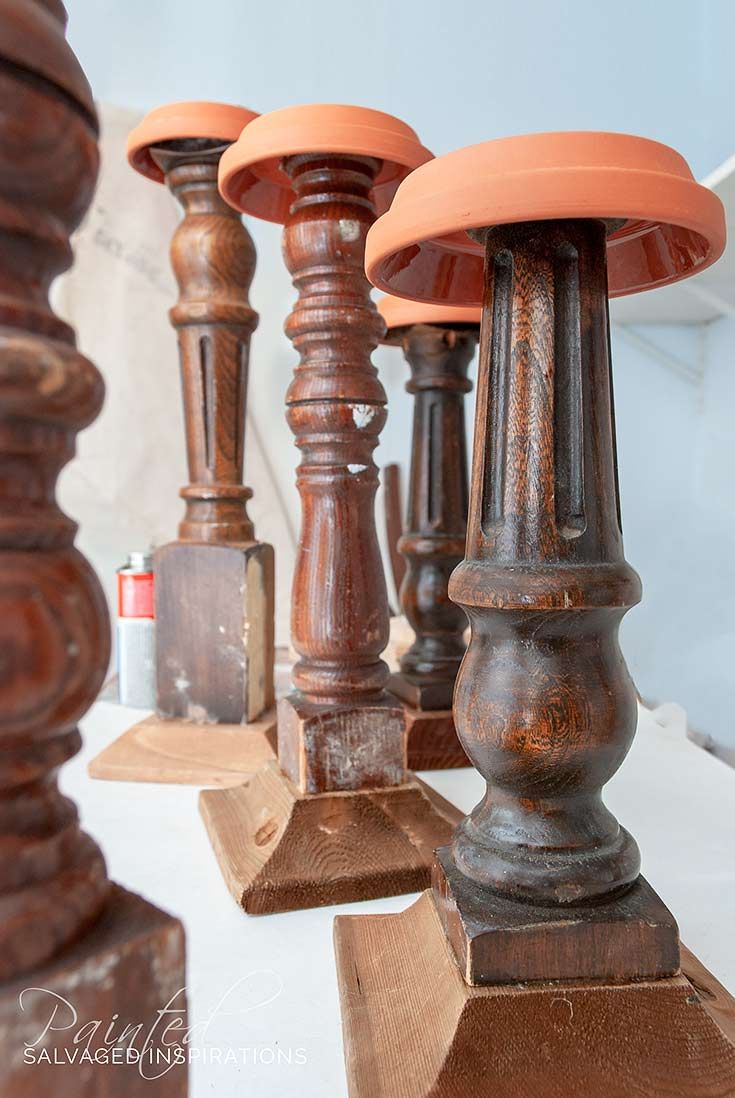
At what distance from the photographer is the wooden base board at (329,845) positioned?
0.61 m

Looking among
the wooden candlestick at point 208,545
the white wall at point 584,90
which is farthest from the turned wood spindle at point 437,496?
the white wall at point 584,90

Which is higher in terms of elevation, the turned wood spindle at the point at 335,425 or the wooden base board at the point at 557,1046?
the turned wood spindle at the point at 335,425

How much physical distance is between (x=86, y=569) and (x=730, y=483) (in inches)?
61.3

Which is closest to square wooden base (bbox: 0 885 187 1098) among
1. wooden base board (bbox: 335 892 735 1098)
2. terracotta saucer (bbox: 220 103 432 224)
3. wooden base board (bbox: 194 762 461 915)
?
wooden base board (bbox: 335 892 735 1098)

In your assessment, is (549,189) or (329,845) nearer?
(549,189)

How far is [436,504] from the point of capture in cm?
94

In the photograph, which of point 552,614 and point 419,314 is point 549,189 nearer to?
point 552,614

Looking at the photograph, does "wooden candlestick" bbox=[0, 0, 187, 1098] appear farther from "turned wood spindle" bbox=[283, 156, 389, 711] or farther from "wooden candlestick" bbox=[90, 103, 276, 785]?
"wooden candlestick" bbox=[90, 103, 276, 785]

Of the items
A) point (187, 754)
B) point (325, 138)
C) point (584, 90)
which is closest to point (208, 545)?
point (187, 754)

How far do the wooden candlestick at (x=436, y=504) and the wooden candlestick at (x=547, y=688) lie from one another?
46cm

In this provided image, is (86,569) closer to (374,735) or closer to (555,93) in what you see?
(374,735)

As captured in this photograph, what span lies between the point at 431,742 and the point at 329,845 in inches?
10.6

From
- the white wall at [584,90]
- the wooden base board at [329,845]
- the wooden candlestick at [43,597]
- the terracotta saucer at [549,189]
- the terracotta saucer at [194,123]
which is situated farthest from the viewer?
the white wall at [584,90]

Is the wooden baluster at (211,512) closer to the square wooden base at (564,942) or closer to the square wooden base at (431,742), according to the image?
the square wooden base at (431,742)
